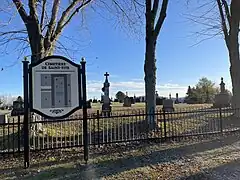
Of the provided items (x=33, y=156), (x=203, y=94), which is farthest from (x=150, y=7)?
(x=203, y=94)

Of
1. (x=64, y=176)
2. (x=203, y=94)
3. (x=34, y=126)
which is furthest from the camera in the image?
(x=203, y=94)

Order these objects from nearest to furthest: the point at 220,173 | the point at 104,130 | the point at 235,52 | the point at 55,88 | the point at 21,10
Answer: the point at 220,173 → the point at 55,88 → the point at 21,10 → the point at 104,130 → the point at 235,52

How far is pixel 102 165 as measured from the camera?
21.4 ft

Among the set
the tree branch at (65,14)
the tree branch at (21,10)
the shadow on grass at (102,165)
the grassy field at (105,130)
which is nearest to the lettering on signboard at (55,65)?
the grassy field at (105,130)

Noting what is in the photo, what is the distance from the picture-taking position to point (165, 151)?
770cm

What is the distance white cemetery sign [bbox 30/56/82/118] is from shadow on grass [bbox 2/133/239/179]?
1.25m

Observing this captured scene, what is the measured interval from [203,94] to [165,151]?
3087 centimetres

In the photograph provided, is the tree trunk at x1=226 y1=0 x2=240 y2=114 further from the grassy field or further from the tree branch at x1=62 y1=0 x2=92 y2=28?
the tree branch at x1=62 y1=0 x2=92 y2=28

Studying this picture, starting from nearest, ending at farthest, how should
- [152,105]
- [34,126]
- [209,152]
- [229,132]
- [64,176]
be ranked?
1. [64,176]
2. [209,152]
3. [34,126]
4. [229,132]
5. [152,105]

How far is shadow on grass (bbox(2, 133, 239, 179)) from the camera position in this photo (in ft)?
19.4

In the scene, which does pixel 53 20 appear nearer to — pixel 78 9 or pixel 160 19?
pixel 78 9

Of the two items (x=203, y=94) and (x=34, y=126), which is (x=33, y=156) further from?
(x=203, y=94)

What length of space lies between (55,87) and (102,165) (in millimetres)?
2258

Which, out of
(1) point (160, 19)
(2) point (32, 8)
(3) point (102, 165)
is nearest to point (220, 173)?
(3) point (102, 165)
